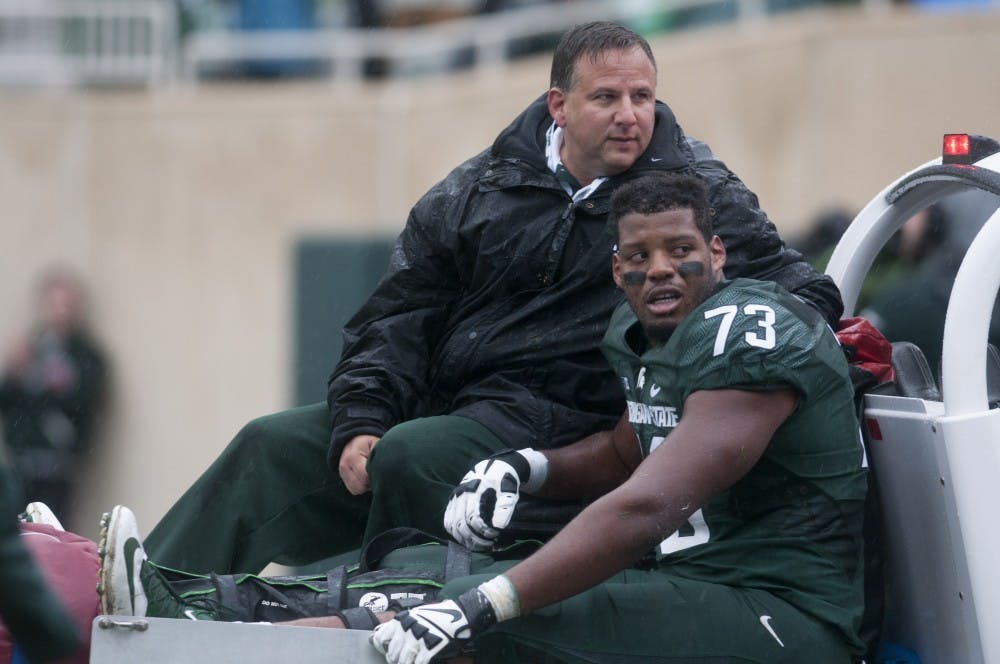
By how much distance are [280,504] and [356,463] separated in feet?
0.94

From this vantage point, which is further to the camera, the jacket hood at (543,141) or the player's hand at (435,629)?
the jacket hood at (543,141)

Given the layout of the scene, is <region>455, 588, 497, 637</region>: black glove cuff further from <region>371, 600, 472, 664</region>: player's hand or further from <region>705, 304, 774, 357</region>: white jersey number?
<region>705, 304, 774, 357</region>: white jersey number

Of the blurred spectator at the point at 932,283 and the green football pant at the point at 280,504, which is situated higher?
the blurred spectator at the point at 932,283

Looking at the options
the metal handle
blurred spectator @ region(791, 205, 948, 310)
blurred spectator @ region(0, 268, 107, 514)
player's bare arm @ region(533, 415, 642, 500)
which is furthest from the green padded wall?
the metal handle

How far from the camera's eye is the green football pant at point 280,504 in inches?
164

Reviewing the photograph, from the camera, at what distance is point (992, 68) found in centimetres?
1041

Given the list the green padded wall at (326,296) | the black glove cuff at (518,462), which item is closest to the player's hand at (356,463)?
the black glove cuff at (518,462)

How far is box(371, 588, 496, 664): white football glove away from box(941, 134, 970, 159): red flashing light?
5.34ft

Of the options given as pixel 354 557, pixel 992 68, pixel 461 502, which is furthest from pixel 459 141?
pixel 461 502

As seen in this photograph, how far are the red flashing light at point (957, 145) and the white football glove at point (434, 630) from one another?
1.63 meters

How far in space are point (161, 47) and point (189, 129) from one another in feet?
2.20

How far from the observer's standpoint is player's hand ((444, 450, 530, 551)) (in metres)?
3.73

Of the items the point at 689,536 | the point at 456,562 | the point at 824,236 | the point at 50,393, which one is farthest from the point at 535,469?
the point at 50,393

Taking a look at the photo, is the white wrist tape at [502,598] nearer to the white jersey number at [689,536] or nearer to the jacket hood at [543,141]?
the white jersey number at [689,536]
